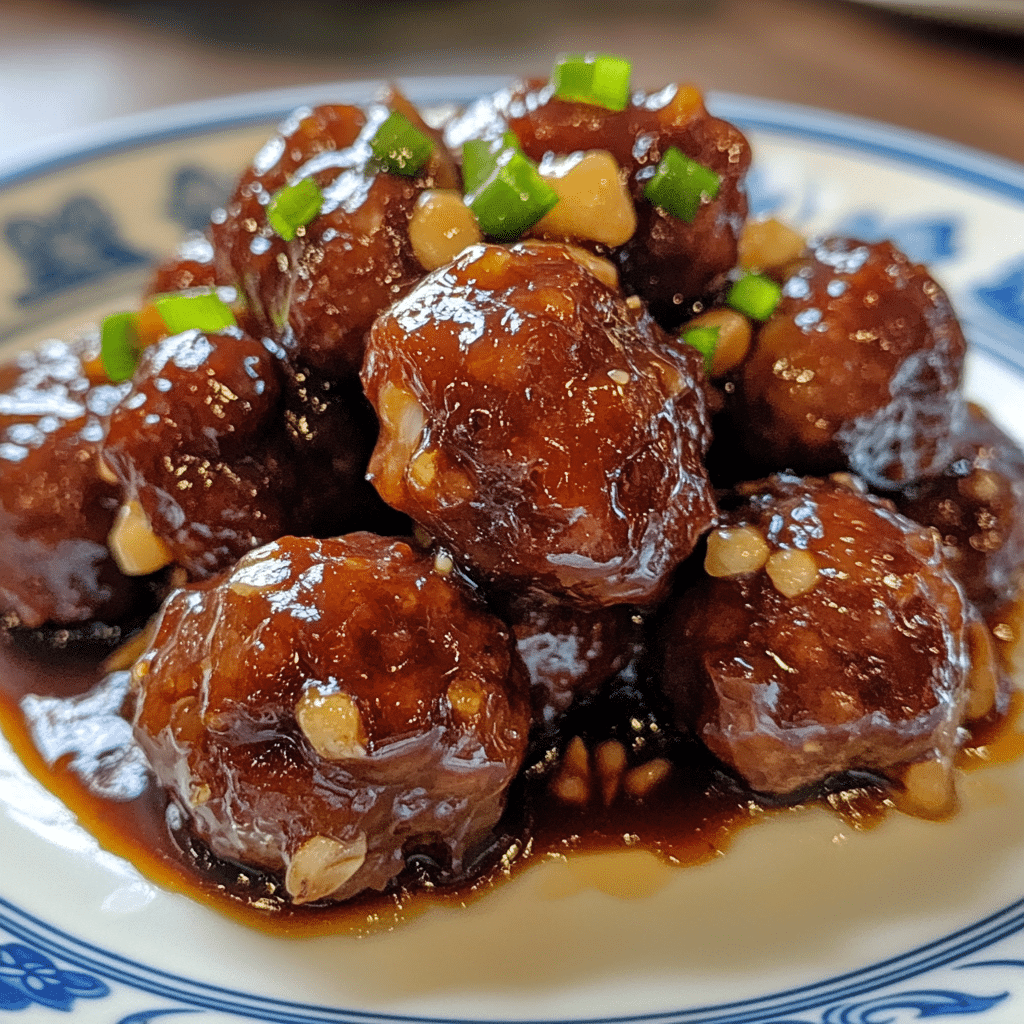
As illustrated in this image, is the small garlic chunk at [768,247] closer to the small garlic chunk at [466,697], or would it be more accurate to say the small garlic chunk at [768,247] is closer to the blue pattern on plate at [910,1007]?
the small garlic chunk at [466,697]

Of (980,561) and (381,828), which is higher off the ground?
(381,828)

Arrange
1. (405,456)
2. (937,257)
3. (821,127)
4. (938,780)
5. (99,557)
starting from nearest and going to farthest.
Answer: (405,456) < (938,780) < (99,557) < (937,257) < (821,127)

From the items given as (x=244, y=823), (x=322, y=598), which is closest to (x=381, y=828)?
(x=244, y=823)

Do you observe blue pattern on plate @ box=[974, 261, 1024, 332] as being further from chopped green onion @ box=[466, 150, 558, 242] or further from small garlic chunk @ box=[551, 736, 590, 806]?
small garlic chunk @ box=[551, 736, 590, 806]

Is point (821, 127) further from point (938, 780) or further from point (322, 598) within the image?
point (322, 598)

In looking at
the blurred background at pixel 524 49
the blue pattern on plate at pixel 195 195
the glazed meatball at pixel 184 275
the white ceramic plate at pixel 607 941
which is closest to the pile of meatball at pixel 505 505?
the white ceramic plate at pixel 607 941

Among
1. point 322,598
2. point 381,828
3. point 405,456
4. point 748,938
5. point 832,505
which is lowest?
point 748,938
